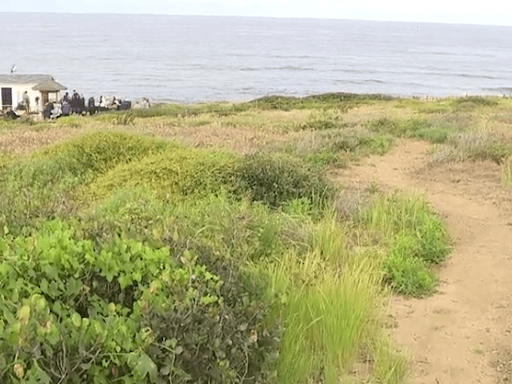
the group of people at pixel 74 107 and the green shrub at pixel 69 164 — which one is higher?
the green shrub at pixel 69 164

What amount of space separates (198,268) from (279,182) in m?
4.57

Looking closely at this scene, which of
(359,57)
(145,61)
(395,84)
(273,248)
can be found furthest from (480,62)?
(273,248)

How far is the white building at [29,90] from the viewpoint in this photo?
35.0 m

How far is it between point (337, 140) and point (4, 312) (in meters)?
10.8

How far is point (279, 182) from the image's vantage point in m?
8.12

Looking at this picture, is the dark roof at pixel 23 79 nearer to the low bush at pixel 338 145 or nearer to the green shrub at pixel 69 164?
the low bush at pixel 338 145

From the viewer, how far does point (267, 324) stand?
13.7 feet

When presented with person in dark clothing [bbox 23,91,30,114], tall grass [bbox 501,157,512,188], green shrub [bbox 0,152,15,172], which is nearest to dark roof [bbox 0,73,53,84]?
person in dark clothing [bbox 23,91,30,114]

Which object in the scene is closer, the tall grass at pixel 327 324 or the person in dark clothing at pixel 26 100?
the tall grass at pixel 327 324

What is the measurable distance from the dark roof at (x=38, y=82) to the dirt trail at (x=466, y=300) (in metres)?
27.9

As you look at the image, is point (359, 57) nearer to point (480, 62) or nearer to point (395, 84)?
point (480, 62)

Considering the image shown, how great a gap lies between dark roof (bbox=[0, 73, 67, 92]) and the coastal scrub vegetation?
26306 millimetres

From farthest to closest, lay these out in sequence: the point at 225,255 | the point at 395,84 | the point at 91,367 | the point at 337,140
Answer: the point at 395,84
the point at 337,140
the point at 225,255
the point at 91,367

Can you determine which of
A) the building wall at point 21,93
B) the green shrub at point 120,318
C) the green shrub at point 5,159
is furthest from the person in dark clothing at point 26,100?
the green shrub at point 120,318
